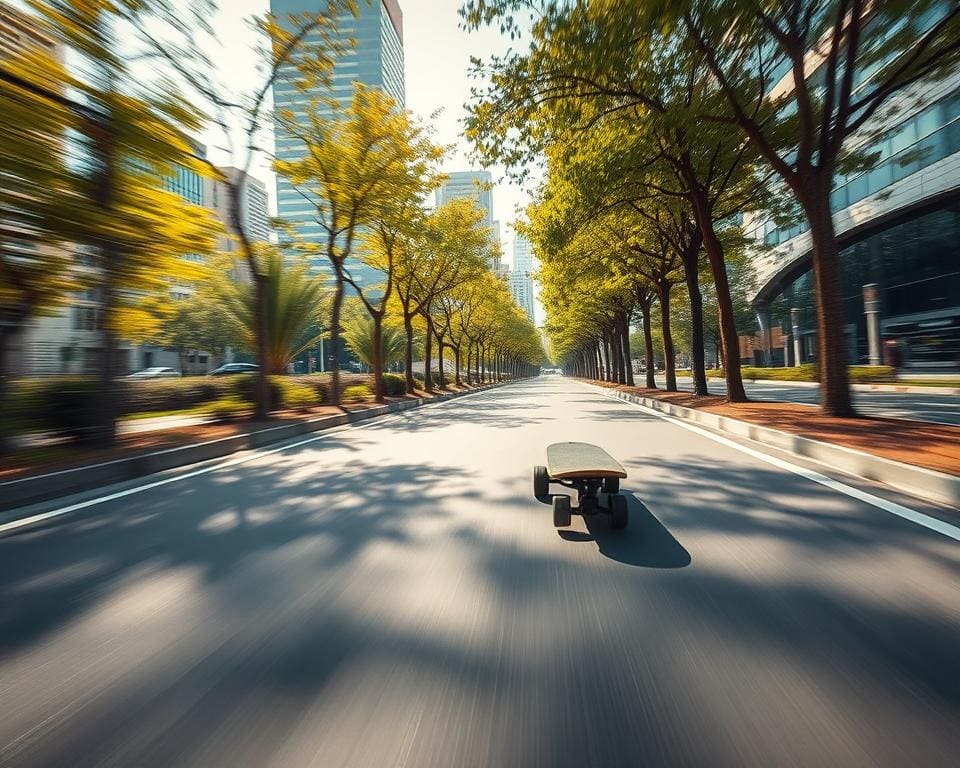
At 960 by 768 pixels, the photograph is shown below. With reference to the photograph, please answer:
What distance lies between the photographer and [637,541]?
3955 millimetres

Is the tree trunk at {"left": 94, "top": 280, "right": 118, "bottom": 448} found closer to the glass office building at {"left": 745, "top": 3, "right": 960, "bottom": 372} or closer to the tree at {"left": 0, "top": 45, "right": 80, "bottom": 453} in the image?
the tree at {"left": 0, "top": 45, "right": 80, "bottom": 453}

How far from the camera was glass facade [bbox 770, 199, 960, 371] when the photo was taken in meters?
27.8

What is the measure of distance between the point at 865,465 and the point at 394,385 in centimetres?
2382

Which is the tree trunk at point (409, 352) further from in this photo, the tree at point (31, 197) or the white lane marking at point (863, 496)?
the white lane marking at point (863, 496)

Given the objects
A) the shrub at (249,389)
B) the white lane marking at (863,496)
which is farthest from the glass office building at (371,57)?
the white lane marking at (863,496)

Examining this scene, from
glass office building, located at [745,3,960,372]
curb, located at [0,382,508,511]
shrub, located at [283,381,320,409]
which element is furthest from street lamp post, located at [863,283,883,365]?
curb, located at [0,382,508,511]

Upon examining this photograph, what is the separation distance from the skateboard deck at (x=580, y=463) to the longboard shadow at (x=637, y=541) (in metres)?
0.49

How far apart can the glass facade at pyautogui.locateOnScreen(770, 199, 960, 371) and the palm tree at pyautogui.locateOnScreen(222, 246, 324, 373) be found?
26783mm

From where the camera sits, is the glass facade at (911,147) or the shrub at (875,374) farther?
the glass facade at (911,147)

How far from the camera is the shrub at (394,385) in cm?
2736

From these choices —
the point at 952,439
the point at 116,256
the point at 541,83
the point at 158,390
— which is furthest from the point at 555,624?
the point at 158,390

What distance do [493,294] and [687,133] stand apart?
3011 cm

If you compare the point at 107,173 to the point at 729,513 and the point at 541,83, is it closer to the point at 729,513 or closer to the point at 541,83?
the point at 541,83

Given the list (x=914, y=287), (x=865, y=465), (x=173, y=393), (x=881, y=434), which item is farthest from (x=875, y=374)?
(x=173, y=393)
